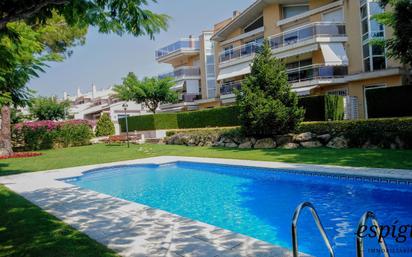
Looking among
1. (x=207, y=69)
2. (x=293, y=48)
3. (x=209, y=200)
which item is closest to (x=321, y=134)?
(x=209, y=200)

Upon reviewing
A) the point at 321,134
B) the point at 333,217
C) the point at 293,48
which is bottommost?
the point at 333,217

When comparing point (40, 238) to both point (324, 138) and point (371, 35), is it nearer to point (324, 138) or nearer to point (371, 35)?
point (324, 138)

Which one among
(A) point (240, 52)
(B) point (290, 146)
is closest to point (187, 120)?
(A) point (240, 52)

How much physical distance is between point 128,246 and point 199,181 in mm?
8588

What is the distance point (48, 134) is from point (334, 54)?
2770 cm

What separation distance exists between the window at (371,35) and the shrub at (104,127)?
3146cm

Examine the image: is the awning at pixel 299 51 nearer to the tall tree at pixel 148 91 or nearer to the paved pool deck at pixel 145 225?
the tall tree at pixel 148 91

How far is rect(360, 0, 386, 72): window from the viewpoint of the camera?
24.5 meters

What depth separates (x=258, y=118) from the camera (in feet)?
65.2

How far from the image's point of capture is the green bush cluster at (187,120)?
28.5m

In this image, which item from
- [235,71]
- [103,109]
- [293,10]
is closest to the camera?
[293,10]

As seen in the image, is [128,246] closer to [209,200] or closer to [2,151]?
[209,200]

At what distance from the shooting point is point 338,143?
58.4ft

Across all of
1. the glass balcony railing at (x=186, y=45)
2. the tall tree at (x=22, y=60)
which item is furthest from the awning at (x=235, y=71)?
the tall tree at (x=22, y=60)
